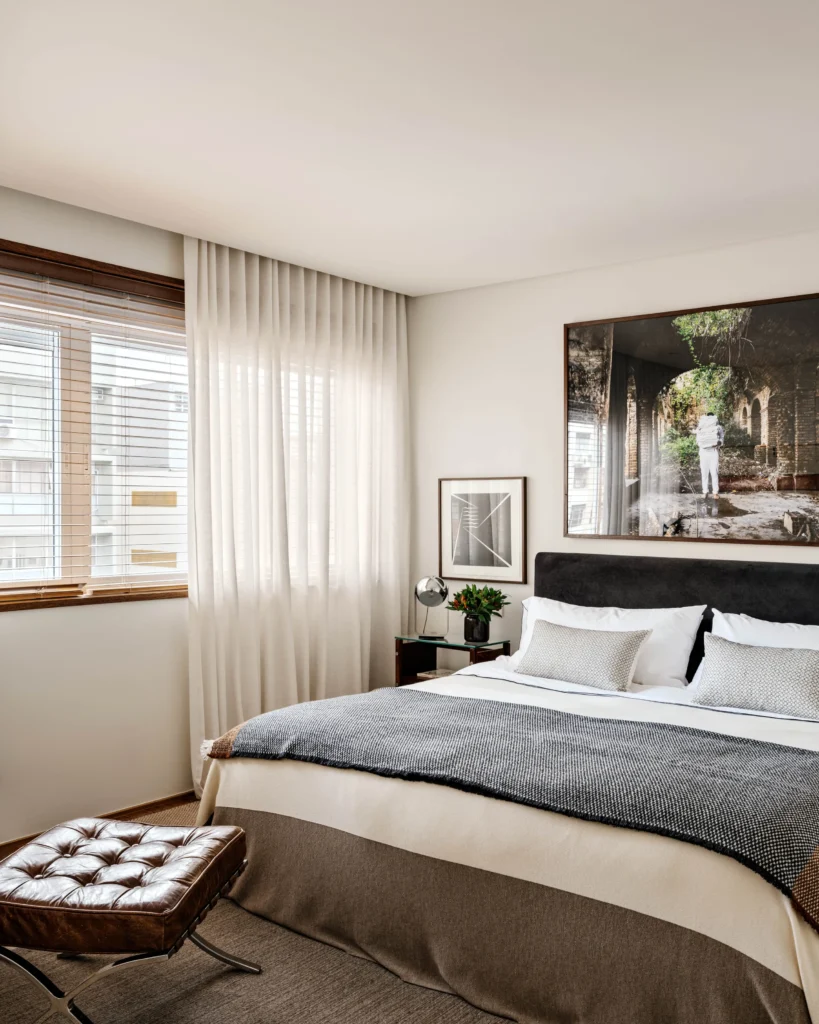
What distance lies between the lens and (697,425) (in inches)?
170

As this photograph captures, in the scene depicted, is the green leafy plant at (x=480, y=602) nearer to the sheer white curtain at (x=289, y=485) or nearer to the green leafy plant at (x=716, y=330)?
the sheer white curtain at (x=289, y=485)

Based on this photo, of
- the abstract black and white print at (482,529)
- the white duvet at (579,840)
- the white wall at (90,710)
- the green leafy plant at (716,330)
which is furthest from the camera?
the abstract black and white print at (482,529)

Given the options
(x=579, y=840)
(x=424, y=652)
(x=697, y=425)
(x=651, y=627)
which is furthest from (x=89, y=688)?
(x=697, y=425)

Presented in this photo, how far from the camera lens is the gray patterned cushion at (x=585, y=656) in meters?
3.76

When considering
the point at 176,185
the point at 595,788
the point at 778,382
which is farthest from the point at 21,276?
the point at 778,382

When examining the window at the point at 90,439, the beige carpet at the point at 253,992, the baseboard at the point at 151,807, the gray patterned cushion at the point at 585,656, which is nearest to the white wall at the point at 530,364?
the gray patterned cushion at the point at 585,656

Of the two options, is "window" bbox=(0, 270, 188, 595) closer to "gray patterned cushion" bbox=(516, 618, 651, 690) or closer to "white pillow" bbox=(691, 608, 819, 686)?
"gray patterned cushion" bbox=(516, 618, 651, 690)

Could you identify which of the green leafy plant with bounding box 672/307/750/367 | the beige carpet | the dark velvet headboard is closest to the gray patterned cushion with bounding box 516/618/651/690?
the dark velvet headboard

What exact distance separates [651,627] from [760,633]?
0.48m

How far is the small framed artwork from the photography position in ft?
16.2

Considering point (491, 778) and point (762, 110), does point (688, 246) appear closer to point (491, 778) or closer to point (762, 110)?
point (762, 110)

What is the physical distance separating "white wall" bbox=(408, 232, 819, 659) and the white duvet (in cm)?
159

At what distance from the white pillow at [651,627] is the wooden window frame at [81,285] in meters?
1.77

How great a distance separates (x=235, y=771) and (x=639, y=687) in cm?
178
